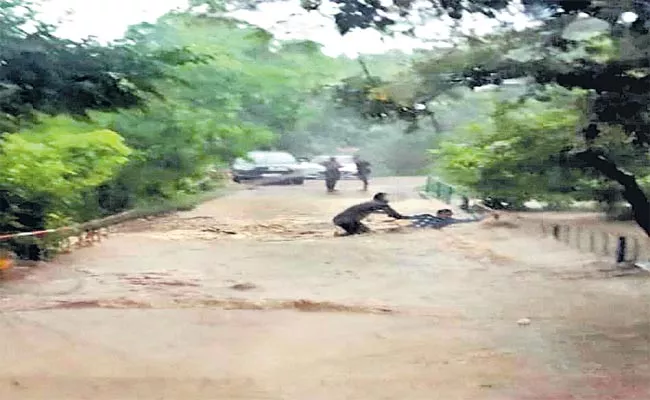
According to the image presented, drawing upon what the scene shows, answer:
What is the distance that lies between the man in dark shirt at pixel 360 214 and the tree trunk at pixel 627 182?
33.2 inches

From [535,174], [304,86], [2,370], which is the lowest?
[2,370]

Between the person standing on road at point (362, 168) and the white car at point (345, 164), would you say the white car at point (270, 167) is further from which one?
the person standing on road at point (362, 168)

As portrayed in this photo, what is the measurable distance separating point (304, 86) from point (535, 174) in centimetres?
141

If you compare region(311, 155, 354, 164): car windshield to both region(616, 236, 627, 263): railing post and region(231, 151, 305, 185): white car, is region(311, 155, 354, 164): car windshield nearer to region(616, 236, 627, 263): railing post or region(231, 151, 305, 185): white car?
region(231, 151, 305, 185): white car

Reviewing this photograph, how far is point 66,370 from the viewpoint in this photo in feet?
9.70

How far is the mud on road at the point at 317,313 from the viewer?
2.84 m

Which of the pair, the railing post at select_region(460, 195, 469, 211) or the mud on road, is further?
the railing post at select_region(460, 195, 469, 211)

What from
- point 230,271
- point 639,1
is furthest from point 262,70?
point 639,1

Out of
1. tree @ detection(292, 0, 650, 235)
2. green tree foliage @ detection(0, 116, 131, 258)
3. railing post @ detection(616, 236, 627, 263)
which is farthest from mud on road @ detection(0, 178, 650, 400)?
tree @ detection(292, 0, 650, 235)

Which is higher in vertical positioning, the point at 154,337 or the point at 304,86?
the point at 304,86

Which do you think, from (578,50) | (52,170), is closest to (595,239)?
(578,50)

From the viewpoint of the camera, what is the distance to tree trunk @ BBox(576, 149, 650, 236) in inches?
177

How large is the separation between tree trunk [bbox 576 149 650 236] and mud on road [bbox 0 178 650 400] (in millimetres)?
271

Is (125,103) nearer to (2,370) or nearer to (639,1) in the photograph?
(2,370)
